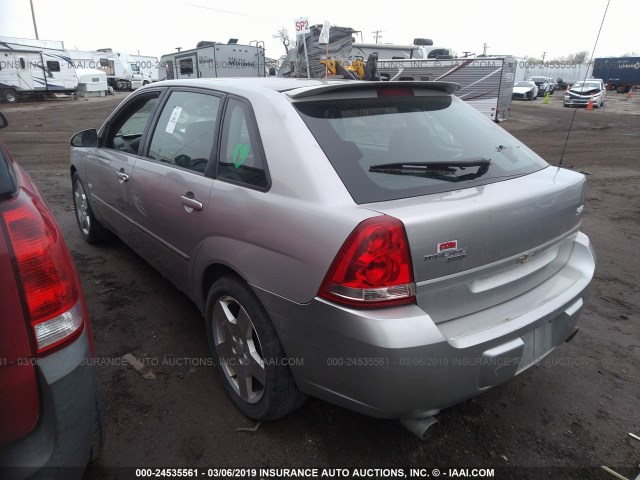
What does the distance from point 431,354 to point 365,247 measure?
1.57 feet

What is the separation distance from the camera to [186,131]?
2943mm

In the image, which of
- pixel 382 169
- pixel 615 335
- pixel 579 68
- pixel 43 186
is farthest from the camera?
pixel 579 68

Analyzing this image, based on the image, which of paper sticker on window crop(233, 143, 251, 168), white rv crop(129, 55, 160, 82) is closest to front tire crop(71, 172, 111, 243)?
paper sticker on window crop(233, 143, 251, 168)

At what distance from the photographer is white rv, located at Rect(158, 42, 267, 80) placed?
19.8m

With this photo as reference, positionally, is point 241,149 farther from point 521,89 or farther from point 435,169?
point 521,89

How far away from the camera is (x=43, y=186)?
747cm

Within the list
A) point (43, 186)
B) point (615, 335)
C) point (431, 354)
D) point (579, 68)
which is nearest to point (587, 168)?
point (615, 335)

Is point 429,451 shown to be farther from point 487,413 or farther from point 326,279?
point 326,279

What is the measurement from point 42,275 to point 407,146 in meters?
1.64

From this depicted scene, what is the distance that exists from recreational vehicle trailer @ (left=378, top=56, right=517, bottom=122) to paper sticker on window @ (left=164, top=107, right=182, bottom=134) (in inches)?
524

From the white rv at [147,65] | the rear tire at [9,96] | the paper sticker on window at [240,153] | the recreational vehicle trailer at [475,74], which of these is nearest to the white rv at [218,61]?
the recreational vehicle trailer at [475,74]

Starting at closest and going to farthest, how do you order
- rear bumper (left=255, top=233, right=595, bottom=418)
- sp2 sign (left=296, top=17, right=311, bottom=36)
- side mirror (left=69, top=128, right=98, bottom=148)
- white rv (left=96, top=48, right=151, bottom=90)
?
1. rear bumper (left=255, top=233, right=595, bottom=418)
2. side mirror (left=69, top=128, right=98, bottom=148)
3. sp2 sign (left=296, top=17, right=311, bottom=36)
4. white rv (left=96, top=48, right=151, bottom=90)

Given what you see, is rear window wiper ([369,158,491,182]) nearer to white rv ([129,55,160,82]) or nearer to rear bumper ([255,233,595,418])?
rear bumper ([255,233,595,418])

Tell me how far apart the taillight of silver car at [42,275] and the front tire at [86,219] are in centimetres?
335
